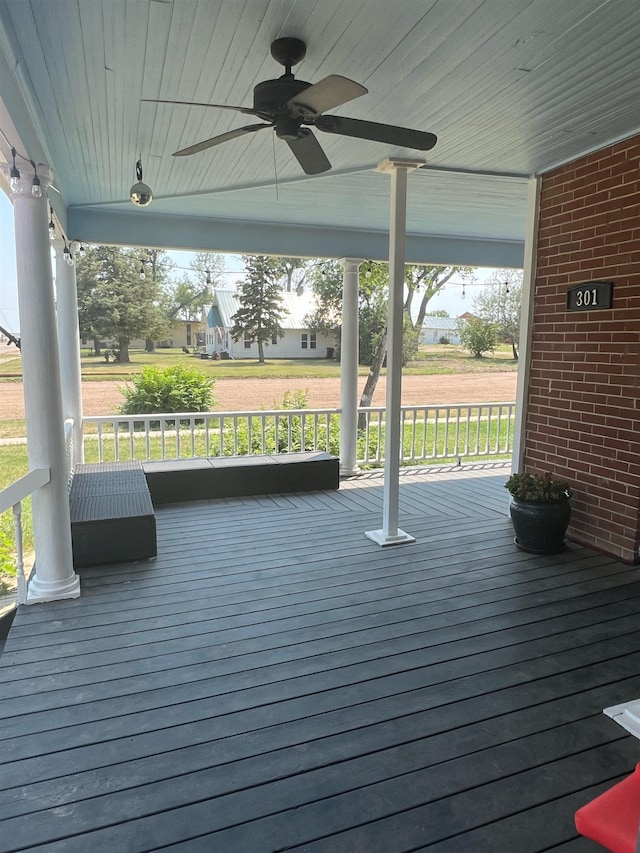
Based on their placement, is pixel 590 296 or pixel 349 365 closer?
pixel 590 296

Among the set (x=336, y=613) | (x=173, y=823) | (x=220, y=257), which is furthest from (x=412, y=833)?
(x=220, y=257)

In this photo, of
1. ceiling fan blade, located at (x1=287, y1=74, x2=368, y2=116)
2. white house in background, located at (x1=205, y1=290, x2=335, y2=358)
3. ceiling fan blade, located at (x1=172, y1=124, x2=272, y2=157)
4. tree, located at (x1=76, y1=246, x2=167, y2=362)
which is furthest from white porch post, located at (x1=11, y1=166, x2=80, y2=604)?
white house in background, located at (x1=205, y1=290, x2=335, y2=358)

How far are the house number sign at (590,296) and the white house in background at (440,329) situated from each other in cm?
1436

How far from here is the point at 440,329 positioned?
19109 millimetres

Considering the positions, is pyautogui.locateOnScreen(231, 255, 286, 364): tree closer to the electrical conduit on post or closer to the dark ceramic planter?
the dark ceramic planter

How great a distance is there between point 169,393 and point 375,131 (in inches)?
400

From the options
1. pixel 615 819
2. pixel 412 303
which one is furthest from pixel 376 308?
pixel 615 819

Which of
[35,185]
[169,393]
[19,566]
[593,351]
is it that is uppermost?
→ [35,185]

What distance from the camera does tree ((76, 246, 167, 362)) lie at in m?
16.1

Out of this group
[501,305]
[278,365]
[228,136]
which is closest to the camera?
[228,136]

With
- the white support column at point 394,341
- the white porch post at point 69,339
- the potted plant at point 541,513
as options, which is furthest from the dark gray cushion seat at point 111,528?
the potted plant at point 541,513

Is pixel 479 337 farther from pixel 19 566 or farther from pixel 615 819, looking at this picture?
pixel 615 819

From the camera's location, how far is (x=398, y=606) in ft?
10.4

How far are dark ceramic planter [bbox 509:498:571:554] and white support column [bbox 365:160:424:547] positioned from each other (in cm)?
81
